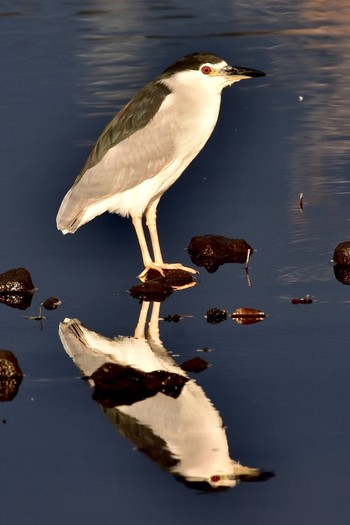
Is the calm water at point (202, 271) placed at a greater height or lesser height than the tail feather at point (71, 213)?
lesser

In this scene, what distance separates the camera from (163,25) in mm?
14641

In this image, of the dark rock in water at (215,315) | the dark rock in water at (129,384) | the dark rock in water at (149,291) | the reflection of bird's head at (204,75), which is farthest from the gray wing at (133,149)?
the dark rock in water at (129,384)

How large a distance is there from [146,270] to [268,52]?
229 inches

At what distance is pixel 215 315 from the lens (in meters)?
7.28

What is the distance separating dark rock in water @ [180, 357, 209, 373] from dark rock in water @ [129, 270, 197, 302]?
1169 mm

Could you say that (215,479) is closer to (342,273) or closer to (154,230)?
(342,273)

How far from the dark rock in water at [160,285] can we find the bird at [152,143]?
199 millimetres

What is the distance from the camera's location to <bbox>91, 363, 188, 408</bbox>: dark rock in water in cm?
623

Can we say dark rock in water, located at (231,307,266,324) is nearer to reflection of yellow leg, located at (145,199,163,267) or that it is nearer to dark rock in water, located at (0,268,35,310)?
reflection of yellow leg, located at (145,199,163,267)

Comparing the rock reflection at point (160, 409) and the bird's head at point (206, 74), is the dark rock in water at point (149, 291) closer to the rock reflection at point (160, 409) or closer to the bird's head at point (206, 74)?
the rock reflection at point (160, 409)

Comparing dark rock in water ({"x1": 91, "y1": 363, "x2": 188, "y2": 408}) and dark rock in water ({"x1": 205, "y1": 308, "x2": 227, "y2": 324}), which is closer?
dark rock in water ({"x1": 91, "y1": 363, "x2": 188, "y2": 408})

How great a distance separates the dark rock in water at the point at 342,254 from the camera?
794cm

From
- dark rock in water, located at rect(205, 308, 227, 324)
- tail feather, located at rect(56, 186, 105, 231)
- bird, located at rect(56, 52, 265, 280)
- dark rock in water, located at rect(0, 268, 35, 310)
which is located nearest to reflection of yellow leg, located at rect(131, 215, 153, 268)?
bird, located at rect(56, 52, 265, 280)

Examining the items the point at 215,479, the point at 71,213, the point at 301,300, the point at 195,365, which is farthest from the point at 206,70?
the point at 215,479
